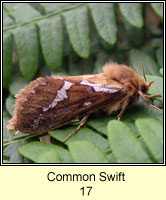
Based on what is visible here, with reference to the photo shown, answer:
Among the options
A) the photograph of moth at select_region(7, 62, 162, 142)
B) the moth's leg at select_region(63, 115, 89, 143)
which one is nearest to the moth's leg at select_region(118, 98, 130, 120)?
the photograph of moth at select_region(7, 62, 162, 142)

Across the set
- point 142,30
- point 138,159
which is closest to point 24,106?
point 138,159

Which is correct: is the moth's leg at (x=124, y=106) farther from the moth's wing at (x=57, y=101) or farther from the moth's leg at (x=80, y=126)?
the moth's leg at (x=80, y=126)

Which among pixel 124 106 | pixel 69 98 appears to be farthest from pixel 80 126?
pixel 124 106

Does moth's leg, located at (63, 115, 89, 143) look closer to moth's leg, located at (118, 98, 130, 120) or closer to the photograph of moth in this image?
the photograph of moth

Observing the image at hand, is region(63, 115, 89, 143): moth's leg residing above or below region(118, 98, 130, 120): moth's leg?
below

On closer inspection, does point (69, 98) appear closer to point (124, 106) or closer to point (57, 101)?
point (57, 101)

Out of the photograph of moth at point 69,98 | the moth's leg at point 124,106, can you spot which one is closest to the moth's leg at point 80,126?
the photograph of moth at point 69,98

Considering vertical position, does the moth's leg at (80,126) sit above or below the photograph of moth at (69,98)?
below

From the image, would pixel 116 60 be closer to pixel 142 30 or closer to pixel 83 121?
pixel 142 30
